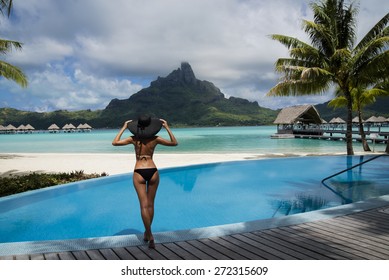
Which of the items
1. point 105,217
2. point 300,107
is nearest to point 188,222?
point 105,217

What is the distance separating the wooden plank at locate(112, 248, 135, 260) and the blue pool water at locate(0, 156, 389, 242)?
8.32ft

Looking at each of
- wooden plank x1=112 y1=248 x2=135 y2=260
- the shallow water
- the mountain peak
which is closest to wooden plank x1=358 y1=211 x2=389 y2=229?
wooden plank x1=112 y1=248 x2=135 y2=260

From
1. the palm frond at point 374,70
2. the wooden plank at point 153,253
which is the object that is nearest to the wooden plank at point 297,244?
the wooden plank at point 153,253

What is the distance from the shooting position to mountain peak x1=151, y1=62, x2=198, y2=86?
160000 mm

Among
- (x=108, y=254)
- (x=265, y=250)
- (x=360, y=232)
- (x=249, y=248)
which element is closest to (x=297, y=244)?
(x=265, y=250)

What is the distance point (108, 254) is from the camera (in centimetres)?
317

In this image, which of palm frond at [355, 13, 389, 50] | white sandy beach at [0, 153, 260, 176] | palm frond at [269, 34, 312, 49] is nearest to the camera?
white sandy beach at [0, 153, 260, 176]

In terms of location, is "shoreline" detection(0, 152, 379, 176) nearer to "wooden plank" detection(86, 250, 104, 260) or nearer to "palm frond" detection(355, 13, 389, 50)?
"palm frond" detection(355, 13, 389, 50)

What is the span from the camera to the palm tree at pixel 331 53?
13602 millimetres

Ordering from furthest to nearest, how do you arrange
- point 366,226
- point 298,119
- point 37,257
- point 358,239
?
point 298,119 → point 366,226 → point 358,239 → point 37,257

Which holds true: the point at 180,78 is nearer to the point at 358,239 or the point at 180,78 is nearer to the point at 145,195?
the point at 145,195

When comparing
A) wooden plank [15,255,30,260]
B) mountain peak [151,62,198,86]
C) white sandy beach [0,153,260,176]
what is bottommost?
white sandy beach [0,153,260,176]

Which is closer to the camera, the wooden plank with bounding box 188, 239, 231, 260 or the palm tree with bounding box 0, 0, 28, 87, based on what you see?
the wooden plank with bounding box 188, 239, 231, 260

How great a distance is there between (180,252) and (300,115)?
4148cm
